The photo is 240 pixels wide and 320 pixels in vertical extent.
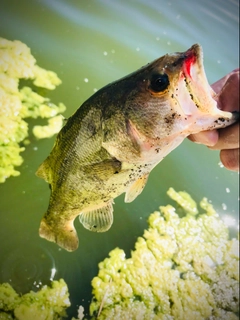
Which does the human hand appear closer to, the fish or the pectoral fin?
the fish

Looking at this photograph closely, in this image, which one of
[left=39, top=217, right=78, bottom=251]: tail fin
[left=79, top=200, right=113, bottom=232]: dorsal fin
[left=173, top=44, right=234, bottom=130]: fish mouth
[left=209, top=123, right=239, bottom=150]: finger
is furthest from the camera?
[left=39, top=217, right=78, bottom=251]: tail fin

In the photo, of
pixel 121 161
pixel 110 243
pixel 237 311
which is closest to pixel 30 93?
pixel 110 243

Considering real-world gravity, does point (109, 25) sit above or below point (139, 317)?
above

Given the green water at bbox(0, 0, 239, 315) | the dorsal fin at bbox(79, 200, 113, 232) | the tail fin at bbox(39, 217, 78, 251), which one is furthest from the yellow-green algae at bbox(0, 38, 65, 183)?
the dorsal fin at bbox(79, 200, 113, 232)

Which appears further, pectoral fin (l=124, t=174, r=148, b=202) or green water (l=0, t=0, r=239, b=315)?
green water (l=0, t=0, r=239, b=315)

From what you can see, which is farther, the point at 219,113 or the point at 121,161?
the point at 121,161

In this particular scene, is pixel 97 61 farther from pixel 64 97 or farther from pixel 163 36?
pixel 163 36

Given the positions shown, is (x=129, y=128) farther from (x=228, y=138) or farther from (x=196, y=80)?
(x=228, y=138)
